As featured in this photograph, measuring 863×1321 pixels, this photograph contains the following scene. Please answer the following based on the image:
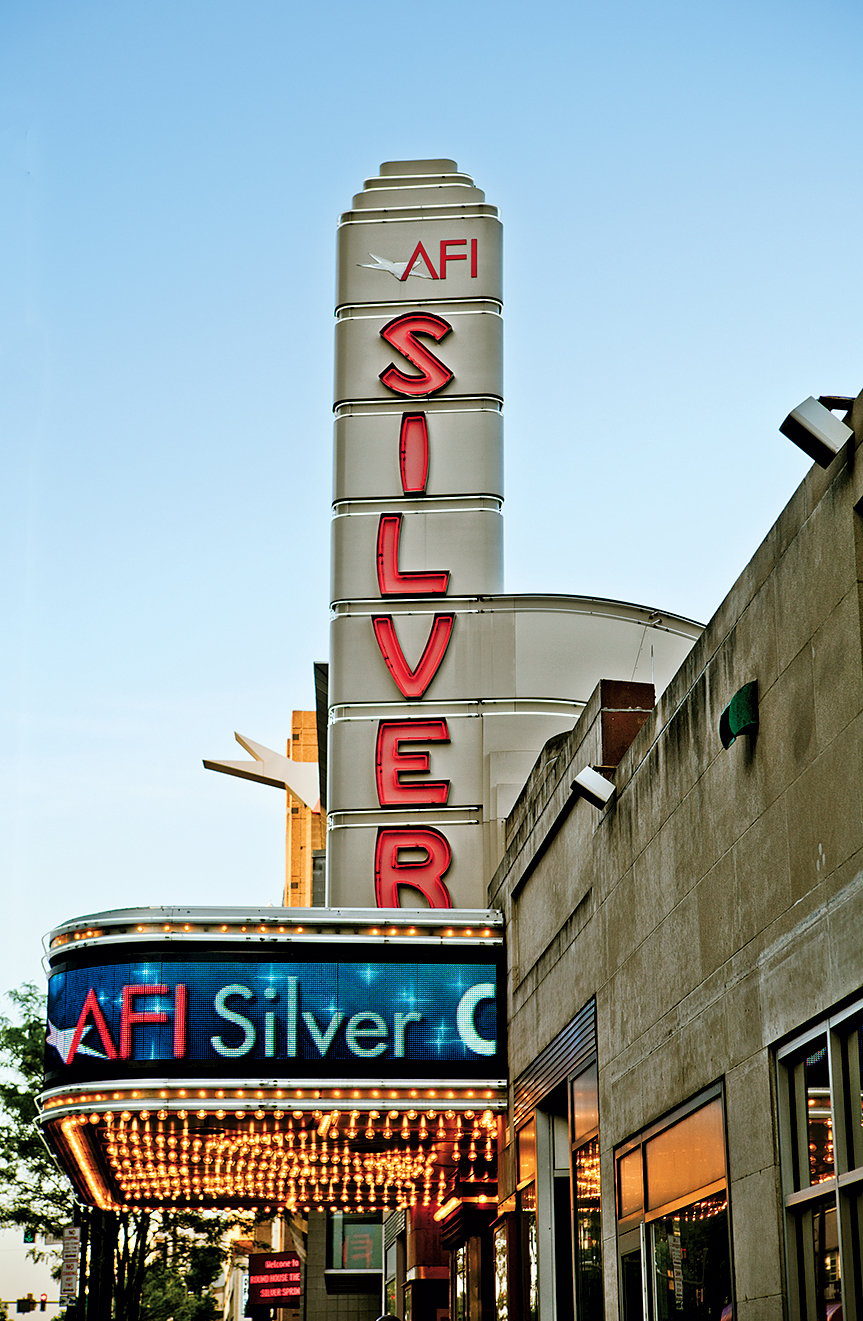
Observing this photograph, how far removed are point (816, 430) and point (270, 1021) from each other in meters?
11.6

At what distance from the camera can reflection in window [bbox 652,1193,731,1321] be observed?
1074 cm

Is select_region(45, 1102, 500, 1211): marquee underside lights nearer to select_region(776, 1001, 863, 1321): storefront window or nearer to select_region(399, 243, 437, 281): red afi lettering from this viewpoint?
select_region(776, 1001, 863, 1321): storefront window

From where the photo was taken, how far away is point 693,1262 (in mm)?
11305

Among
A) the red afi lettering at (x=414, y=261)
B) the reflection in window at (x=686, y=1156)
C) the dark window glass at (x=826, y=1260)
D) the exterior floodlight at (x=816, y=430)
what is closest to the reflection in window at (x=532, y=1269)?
the reflection in window at (x=686, y=1156)

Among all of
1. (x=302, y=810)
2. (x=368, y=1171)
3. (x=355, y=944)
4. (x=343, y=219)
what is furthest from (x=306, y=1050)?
(x=302, y=810)

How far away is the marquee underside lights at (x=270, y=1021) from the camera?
1830 centimetres

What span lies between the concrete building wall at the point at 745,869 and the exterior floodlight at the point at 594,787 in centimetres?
10

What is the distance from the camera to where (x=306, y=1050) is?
18.4 meters

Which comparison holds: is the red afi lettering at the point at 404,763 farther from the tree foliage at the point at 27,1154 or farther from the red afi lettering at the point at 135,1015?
the tree foliage at the point at 27,1154

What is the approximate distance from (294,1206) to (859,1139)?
19.4 meters

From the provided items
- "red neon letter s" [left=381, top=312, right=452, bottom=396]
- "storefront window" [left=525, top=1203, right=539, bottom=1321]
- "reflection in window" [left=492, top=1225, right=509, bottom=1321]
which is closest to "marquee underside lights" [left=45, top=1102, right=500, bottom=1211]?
"reflection in window" [left=492, top=1225, right=509, bottom=1321]

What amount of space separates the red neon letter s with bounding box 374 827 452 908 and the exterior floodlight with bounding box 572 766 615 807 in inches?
318

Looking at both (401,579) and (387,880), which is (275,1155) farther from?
(401,579)

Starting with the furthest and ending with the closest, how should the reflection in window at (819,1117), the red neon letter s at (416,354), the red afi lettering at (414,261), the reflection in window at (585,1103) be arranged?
the red afi lettering at (414,261) → the red neon letter s at (416,354) → the reflection in window at (585,1103) → the reflection in window at (819,1117)
